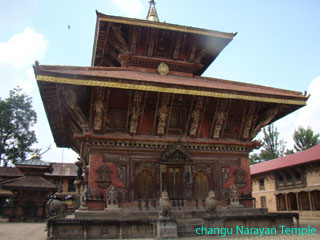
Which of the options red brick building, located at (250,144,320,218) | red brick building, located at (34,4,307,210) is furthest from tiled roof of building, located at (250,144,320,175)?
red brick building, located at (34,4,307,210)

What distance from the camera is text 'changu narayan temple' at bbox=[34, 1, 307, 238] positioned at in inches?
468

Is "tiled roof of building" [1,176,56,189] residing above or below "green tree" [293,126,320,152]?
below

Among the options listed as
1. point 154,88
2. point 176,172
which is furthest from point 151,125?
point 176,172

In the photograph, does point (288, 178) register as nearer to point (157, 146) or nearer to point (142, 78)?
point (157, 146)

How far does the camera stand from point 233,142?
47.1 ft


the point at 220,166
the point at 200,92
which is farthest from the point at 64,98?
the point at 220,166

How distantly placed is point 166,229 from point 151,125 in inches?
187

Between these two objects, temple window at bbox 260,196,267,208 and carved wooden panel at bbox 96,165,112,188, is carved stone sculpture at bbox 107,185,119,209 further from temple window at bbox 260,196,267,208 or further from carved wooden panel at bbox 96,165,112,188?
temple window at bbox 260,196,267,208

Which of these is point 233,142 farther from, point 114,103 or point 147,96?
point 114,103

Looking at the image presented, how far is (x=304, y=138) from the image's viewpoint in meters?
46.1

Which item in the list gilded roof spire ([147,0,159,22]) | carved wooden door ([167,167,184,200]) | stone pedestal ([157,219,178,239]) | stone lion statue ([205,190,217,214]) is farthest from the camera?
gilded roof spire ([147,0,159,22])

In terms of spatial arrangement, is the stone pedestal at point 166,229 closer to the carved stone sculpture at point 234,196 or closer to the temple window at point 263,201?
the carved stone sculpture at point 234,196

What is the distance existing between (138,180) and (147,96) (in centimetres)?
365

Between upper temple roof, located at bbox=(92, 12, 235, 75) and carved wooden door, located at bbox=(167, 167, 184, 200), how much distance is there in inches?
217
